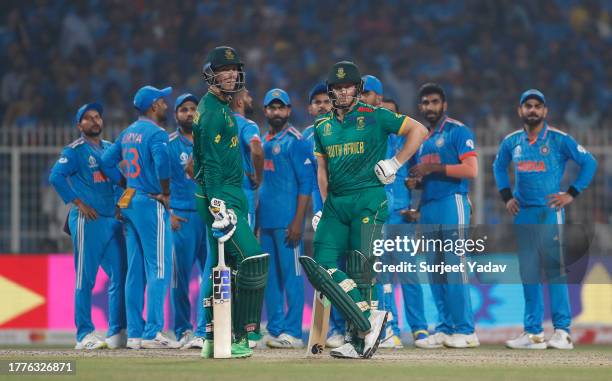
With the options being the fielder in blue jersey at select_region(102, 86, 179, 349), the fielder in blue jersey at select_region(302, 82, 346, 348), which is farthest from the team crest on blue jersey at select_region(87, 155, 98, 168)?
the fielder in blue jersey at select_region(302, 82, 346, 348)

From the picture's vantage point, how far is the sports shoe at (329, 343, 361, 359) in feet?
28.6

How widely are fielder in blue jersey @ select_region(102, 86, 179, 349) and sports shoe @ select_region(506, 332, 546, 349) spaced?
3.08 meters

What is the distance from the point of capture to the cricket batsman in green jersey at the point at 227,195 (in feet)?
28.3

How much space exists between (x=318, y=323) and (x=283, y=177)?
8.38 ft

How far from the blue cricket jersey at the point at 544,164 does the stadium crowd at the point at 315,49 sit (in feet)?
25.8

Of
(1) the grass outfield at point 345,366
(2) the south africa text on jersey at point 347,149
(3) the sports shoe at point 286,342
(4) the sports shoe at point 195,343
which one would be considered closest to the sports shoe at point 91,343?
(1) the grass outfield at point 345,366

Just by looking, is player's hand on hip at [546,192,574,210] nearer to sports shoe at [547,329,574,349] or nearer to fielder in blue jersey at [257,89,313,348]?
sports shoe at [547,329,574,349]

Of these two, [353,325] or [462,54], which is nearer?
[353,325]

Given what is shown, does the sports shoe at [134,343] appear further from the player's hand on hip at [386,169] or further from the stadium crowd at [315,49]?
the stadium crowd at [315,49]

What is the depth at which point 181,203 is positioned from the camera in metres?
11.1

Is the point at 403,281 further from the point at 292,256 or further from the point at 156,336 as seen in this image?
the point at 156,336

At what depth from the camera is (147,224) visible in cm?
1060

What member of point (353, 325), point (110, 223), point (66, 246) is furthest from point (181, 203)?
point (66, 246)

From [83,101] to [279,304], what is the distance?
27.6ft
